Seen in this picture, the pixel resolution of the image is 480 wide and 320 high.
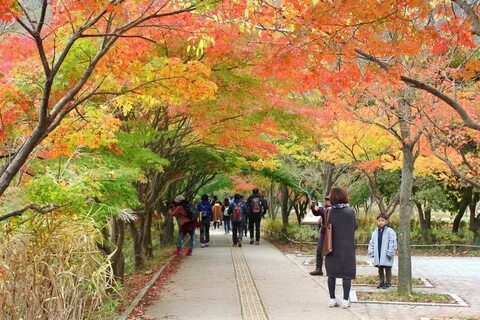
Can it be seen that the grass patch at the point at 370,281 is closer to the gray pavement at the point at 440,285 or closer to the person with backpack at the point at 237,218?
the gray pavement at the point at 440,285

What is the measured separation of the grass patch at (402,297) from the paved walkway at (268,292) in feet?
1.38

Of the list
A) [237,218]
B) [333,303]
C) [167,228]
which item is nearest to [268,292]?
[333,303]

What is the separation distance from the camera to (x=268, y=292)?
34.7 feet

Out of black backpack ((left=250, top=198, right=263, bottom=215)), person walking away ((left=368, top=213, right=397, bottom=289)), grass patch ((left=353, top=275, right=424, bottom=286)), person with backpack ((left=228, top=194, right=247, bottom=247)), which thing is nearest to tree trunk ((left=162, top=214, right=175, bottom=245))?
person with backpack ((left=228, top=194, right=247, bottom=247))

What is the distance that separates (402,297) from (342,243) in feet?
8.34

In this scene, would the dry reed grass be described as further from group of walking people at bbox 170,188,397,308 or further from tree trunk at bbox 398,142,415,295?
tree trunk at bbox 398,142,415,295

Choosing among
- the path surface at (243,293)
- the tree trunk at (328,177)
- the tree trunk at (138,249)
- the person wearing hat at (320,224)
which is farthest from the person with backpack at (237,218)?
the person wearing hat at (320,224)

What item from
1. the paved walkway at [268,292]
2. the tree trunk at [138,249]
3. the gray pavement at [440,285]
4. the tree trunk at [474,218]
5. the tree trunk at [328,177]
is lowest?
the gray pavement at [440,285]

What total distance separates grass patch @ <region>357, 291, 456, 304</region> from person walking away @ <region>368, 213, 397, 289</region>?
74cm

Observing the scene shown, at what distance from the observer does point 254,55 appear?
9.99 meters

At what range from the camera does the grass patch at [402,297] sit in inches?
399

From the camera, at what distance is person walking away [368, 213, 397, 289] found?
37.4 feet

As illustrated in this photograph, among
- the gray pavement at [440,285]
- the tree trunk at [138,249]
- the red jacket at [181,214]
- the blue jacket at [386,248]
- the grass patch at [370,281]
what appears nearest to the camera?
the gray pavement at [440,285]

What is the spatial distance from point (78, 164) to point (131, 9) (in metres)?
2.40
